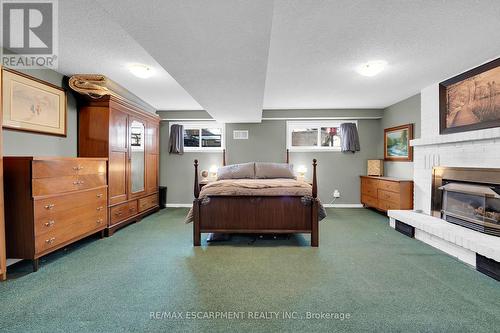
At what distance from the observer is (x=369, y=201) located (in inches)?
195

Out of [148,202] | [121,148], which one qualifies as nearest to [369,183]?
[148,202]

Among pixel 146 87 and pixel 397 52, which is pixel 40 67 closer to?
pixel 146 87

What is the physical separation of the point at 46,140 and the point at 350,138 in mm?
5603

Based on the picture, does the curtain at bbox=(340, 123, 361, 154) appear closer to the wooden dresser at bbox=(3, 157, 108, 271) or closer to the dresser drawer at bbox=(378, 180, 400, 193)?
the dresser drawer at bbox=(378, 180, 400, 193)

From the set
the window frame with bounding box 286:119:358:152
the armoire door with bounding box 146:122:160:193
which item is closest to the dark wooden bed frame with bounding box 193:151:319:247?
the armoire door with bounding box 146:122:160:193

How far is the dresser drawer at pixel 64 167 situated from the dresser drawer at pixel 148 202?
125cm

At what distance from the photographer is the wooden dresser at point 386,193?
405cm

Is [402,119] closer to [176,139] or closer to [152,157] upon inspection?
Result: [176,139]

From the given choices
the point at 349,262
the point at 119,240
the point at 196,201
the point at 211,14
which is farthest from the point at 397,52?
the point at 119,240

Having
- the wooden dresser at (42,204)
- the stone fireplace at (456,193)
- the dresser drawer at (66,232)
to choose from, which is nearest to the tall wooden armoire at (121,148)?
the dresser drawer at (66,232)

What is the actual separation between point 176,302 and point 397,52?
339 cm

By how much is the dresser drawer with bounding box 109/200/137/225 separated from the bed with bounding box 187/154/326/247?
137 cm

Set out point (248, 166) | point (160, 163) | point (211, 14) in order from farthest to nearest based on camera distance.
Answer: point (160, 163), point (248, 166), point (211, 14)

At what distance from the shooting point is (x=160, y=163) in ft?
18.2
